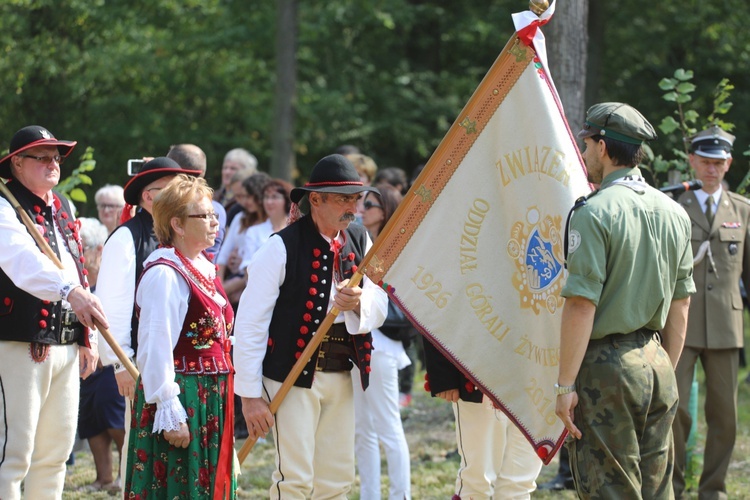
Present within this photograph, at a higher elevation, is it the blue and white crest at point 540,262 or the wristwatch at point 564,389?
the blue and white crest at point 540,262

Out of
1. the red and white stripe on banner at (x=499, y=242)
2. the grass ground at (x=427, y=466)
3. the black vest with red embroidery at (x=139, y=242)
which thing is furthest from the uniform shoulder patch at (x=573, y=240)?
the grass ground at (x=427, y=466)

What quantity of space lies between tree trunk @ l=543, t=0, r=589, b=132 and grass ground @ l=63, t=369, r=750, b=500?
277 centimetres

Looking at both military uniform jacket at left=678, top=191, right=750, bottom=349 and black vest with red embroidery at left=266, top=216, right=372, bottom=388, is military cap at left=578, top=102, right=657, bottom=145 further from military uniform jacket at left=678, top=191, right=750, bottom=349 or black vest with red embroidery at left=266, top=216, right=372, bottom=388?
military uniform jacket at left=678, top=191, right=750, bottom=349

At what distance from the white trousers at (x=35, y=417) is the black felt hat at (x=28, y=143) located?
93cm

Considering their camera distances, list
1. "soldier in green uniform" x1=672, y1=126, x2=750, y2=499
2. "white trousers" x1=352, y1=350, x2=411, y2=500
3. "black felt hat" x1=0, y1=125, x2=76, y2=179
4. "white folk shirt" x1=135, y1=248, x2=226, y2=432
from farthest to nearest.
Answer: "soldier in green uniform" x1=672, y1=126, x2=750, y2=499
"white trousers" x1=352, y1=350, x2=411, y2=500
"black felt hat" x1=0, y1=125, x2=76, y2=179
"white folk shirt" x1=135, y1=248, x2=226, y2=432

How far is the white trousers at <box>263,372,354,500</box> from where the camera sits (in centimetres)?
493

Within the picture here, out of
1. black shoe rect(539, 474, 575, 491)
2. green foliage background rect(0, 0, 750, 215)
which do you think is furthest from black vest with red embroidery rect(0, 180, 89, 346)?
green foliage background rect(0, 0, 750, 215)

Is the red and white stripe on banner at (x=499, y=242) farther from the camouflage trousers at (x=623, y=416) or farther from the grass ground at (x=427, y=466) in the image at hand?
the grass ground at (x=427, y=466)

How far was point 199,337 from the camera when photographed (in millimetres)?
4789

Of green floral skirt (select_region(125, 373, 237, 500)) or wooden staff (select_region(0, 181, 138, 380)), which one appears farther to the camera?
wooden staff (select_region(0, 181, 138, 380))

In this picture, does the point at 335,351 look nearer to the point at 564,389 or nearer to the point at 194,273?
the point at 194,273

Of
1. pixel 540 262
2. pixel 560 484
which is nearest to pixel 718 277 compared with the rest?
pixel 560 484

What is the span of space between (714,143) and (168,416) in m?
4.02

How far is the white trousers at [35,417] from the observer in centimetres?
507
